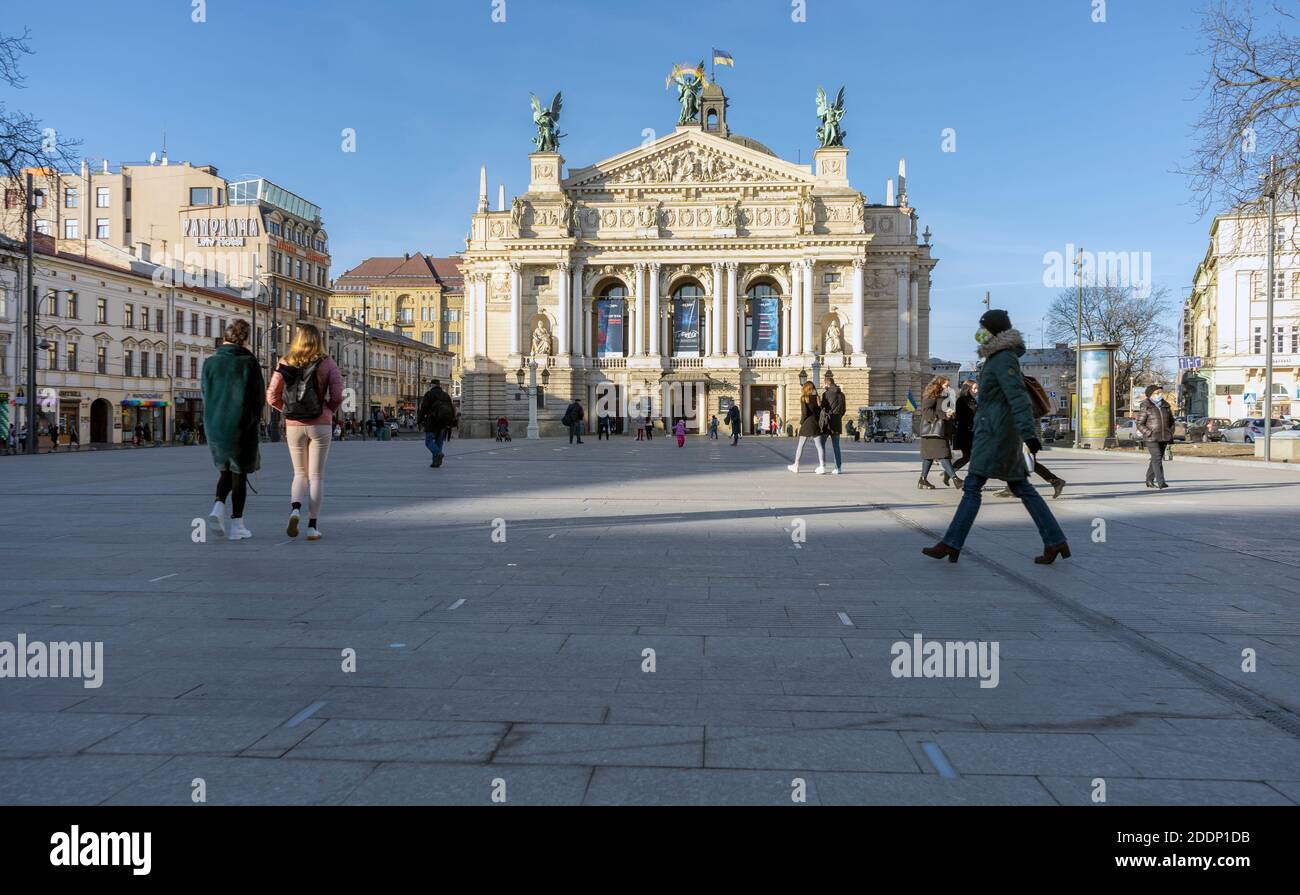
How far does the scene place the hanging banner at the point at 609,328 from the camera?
75250mm

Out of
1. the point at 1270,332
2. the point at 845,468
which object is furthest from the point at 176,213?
the point at 1270,332

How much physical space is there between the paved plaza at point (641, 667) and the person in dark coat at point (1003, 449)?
254 millimetres

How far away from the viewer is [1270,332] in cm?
3081

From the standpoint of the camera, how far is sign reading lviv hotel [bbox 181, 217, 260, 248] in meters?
72.8

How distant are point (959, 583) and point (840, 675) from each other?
301cm

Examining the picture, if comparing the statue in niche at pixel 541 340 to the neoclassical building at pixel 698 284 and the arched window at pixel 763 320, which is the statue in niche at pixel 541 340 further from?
the arched window at pixel 763 320

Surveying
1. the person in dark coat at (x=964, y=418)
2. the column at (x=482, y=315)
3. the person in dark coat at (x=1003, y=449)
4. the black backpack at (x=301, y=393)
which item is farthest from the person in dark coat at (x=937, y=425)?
the column at (x=482, y=315)

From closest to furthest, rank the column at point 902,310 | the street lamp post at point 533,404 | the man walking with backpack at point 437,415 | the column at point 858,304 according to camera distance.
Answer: the man walking with backpack at point 437,415, the street lamp post at point 533,404, the column at point 858,304, the column at point 902,310

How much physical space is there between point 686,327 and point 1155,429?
194 ft

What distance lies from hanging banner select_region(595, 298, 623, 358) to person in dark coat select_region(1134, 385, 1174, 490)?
2291 inches

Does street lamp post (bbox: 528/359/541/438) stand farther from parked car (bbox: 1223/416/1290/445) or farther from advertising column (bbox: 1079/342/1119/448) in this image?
parked car (bbox: 1223/416/1290/445)

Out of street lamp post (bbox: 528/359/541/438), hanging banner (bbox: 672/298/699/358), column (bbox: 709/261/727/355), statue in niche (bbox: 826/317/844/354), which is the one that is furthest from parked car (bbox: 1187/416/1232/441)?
street lamp post (bbox: 528/359/541/438)

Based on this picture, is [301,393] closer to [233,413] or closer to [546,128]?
[233,413]
